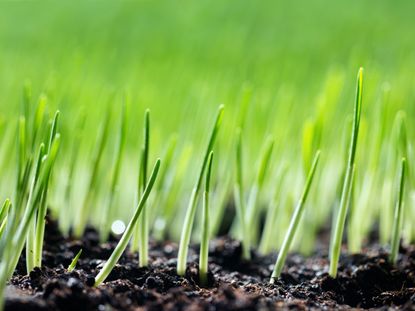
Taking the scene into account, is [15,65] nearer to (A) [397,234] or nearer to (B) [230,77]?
(B) [230,77]

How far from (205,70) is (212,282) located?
1.72 meters

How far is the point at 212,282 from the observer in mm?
1309

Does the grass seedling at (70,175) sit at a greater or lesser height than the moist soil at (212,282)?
greater

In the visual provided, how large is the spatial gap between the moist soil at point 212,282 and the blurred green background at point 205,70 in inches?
12.7

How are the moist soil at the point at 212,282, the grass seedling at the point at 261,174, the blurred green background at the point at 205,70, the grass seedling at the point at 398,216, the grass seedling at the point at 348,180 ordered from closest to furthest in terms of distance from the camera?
the moist soil at the point at 212,282, the grass seedling at the point at 348,180, the grass seedling at the point at 398,216, the grass seedling at the point at 261,174, the blurred green background at the point at 205,70

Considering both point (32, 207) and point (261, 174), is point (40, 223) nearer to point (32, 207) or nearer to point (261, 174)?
point (32, 207)

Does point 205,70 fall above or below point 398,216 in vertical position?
above

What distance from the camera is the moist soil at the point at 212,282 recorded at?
1.08 m

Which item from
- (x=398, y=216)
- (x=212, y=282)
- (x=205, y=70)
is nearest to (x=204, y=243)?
(x=212, y=282)

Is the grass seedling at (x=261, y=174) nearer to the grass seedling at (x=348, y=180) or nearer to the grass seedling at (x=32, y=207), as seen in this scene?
the grass seedling at (x=348, y=180)

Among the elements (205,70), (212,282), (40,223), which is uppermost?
(205,70)

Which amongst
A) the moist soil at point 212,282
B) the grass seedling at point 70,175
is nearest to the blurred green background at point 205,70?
the grass seedling at point 70,175

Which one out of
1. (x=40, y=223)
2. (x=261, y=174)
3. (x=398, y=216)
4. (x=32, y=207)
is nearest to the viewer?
(x=32, y=207)

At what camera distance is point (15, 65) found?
2.73m
